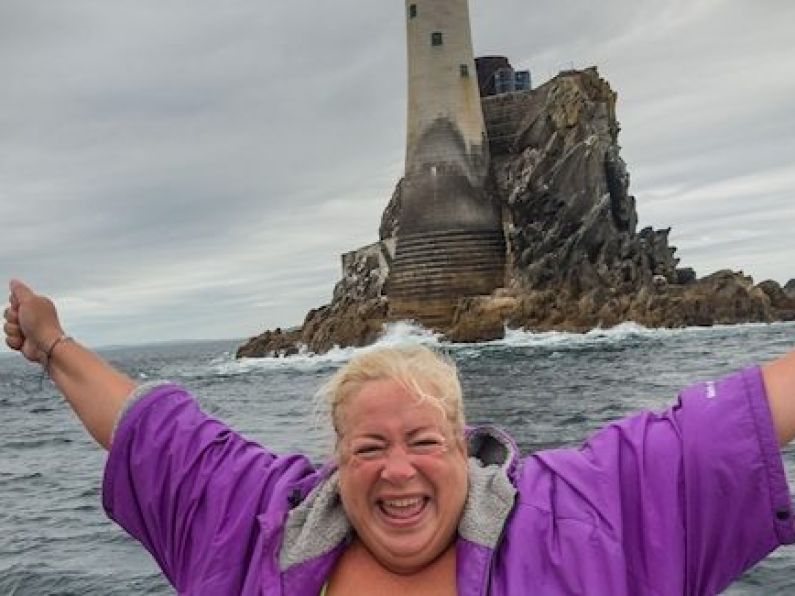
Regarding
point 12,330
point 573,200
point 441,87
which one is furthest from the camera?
point 573,200

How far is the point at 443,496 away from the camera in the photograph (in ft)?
7.34

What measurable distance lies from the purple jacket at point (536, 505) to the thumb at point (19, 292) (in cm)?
47

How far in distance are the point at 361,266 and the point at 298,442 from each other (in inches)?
1483

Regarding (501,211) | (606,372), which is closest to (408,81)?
(501,211)

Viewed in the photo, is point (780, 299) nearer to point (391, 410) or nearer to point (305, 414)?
point (305, 414)

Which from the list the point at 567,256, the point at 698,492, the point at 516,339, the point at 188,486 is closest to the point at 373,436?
the point at 188,486

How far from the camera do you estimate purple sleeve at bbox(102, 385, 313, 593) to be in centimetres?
240

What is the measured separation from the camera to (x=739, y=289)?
139 ft

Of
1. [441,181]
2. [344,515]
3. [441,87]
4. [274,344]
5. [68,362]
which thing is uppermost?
[441,87]

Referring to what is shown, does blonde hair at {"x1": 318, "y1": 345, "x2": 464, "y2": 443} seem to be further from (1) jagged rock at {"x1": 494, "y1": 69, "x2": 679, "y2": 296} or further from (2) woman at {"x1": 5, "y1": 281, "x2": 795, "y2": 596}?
(1) jagged rock at {"x1": 494, "y1": 69, "x2": 679, "y2": 296}

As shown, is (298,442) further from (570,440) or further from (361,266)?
(361,266)

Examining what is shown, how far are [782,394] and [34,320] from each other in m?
1.89

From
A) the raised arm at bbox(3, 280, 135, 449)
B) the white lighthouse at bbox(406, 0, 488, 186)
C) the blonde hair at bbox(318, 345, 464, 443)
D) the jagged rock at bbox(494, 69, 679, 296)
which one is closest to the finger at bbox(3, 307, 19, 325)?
the raised arm at bbox(3, 280, 135, 449)

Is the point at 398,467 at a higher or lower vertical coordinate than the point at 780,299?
lower
